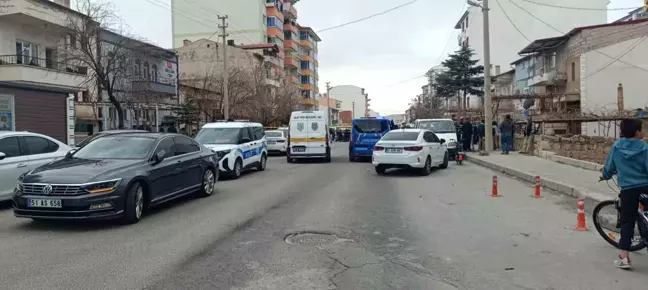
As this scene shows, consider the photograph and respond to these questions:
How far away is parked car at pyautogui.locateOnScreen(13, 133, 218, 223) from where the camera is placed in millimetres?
7449

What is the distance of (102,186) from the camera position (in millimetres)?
7602

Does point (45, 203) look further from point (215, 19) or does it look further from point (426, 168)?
point (215, 19)

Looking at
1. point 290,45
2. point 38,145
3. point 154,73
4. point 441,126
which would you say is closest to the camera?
point 38,145

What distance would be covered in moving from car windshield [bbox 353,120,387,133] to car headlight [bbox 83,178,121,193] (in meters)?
15.4

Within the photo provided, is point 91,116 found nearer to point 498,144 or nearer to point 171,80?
point 171,80

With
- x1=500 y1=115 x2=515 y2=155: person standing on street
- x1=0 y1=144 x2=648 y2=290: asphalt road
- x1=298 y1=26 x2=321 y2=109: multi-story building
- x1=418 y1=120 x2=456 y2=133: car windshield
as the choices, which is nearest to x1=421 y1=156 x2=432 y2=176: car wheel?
x1=0 y1=144 x2=648 y2=290: asphalt road

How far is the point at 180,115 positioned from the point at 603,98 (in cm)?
2976

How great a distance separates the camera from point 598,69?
3475cm

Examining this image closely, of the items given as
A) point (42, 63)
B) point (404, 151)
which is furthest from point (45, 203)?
point (42, 63)

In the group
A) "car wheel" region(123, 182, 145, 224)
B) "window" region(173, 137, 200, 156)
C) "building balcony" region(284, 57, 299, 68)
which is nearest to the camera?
"car wheel" region(123, 182, 145, 224)

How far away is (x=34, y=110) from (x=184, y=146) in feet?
51.4

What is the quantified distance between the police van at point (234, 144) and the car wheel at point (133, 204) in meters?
6.48

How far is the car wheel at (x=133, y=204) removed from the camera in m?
7.91

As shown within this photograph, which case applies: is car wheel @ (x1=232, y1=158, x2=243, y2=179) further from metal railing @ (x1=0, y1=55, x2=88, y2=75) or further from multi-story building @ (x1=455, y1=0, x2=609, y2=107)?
multi-story building @ (x1=455, y1=0, x2=609, y2=107)
